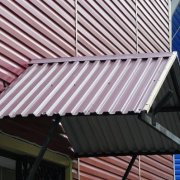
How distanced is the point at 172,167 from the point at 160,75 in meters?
9.19

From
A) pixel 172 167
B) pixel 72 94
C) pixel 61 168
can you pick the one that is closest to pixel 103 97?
pixel 72 94

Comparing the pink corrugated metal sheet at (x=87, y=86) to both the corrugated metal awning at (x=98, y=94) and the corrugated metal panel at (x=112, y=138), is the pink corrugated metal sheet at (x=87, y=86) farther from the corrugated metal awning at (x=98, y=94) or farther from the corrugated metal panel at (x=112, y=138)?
the corrugated metal panel at (x=112, y=138)

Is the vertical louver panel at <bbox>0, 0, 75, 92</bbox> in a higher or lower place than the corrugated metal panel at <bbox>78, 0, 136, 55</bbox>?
lower

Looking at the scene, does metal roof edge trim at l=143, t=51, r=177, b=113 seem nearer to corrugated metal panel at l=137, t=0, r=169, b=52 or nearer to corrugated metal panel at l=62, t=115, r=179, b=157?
corrugated metal panel at l=62, t=115, r=179, b=157

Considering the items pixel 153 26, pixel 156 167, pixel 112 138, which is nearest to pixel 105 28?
pixel 112 138

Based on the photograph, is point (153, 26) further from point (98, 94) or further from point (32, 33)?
point (98, 94)

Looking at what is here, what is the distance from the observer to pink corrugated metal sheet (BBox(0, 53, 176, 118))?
573 cm

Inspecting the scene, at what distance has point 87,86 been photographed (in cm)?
630

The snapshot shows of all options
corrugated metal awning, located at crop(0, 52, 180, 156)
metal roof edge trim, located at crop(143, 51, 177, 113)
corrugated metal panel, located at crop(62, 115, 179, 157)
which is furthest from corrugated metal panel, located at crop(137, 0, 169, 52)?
metal roof edge trim, located at crop(143, 51, 177, 113)

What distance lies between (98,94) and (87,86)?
0.32 metres

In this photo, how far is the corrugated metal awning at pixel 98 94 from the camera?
571 centimetres

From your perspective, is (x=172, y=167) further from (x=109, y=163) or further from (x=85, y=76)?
(x=85, y=76)

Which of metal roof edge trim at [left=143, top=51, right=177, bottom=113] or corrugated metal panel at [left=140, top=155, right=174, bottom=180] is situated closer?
metal roof edge trim at [left=143, top=51, right=177, bottom=113]

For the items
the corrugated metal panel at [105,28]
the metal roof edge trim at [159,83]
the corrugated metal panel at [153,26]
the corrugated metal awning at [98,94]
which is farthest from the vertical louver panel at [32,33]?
the corrugated metal panel at [153,26]
